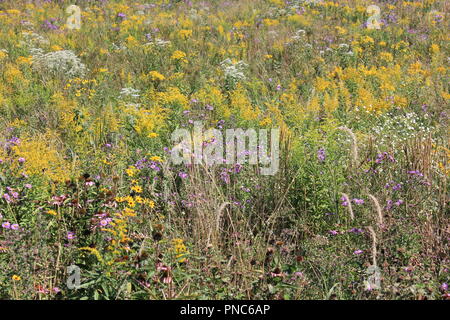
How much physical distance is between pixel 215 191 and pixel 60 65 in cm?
470

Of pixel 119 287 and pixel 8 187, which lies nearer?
pixel 119 287

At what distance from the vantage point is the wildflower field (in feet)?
10.2

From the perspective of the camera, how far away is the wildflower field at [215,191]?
3115 mm

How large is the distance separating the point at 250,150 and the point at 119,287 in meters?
2.06

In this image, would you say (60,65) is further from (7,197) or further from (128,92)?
(7,197)

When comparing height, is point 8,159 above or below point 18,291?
above

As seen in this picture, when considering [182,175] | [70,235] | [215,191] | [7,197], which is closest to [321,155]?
[215,191]

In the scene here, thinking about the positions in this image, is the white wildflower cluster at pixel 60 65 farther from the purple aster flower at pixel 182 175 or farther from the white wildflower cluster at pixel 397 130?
the white wildflower cluster at pixel 397 130

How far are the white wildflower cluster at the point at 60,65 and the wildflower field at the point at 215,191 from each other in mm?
20

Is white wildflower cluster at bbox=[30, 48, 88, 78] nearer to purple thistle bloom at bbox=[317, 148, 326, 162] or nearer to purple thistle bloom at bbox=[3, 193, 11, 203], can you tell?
purple thistle bloom at bbox=[3, 193, 11, 203]

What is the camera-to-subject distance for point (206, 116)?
18.9ft

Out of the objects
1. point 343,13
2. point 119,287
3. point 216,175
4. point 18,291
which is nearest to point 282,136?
point 216,175
